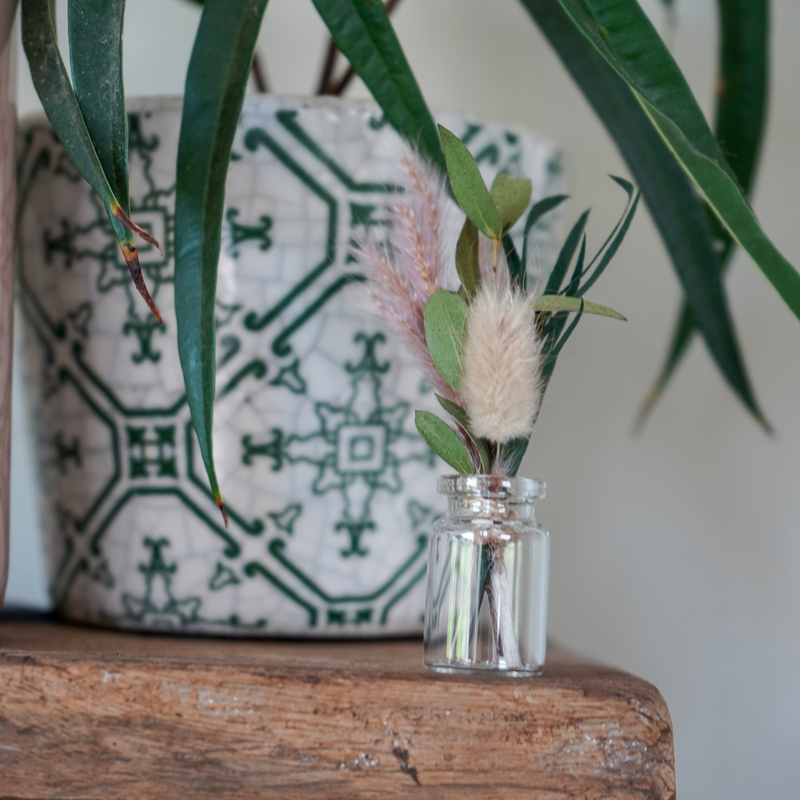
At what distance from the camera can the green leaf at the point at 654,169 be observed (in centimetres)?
40

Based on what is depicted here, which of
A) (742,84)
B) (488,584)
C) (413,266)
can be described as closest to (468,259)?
(413,266)

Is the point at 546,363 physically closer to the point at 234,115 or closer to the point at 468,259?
the point at 468,259

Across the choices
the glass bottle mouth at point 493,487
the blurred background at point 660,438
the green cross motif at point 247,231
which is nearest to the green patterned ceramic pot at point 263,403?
the green cross motif at point 247,231

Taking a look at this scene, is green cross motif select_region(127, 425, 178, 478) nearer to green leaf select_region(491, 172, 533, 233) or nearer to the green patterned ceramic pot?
the green patterned ceramic pot

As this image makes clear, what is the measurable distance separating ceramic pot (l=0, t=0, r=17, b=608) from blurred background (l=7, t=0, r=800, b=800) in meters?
0.28

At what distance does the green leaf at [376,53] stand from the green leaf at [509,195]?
4cm

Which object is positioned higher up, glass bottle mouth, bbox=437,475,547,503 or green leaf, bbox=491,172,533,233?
green leaf, bbox=491,172,533,233

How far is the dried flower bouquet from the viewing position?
27 cm

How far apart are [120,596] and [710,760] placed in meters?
0.48

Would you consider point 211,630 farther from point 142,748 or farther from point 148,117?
point 148,117

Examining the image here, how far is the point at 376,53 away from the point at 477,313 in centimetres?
13

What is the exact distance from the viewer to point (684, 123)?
0.91 ft

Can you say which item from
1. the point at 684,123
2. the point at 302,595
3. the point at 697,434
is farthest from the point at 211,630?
the point at 697,434

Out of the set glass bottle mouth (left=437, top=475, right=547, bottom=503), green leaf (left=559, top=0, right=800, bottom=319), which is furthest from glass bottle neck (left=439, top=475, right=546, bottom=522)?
green leaf (left=559, top=0, right=800, bottom=319)
